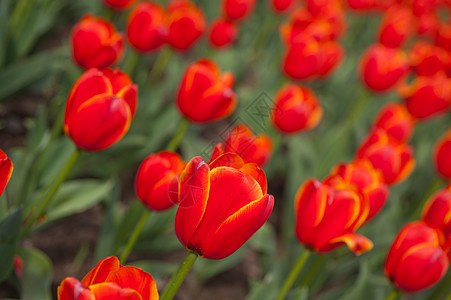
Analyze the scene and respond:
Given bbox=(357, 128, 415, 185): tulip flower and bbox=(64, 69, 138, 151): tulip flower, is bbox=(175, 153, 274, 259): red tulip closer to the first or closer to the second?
bbox=(64, 69, 138, 151): tulip flower

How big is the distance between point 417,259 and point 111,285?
0.52 metres

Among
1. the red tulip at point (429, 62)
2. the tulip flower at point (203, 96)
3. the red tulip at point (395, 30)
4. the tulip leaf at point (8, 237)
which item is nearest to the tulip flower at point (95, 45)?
the tulip flower at point (203, 96)

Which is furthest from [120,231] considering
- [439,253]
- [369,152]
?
[439,253]

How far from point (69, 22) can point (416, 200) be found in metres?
1.69

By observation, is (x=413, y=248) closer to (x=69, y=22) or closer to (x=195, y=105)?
(x=195, y=105)

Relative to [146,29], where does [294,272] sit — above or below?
below

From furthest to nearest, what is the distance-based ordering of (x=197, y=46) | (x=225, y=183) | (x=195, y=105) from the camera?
(x=197, y=46)
(x=195, y=105)
(x=225, y=183)

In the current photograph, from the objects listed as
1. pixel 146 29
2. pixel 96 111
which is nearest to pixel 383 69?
pixel 146 29

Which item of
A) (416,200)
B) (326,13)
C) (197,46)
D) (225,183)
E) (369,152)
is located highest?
(225,183)

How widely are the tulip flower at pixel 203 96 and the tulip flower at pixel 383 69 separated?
0.84 meters

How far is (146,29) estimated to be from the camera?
4.13 feet

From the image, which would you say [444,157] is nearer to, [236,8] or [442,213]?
[442,213]

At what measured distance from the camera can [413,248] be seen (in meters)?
0.78

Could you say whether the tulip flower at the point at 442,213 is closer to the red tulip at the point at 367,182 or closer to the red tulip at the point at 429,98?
the red tulip at the point at 367,182
